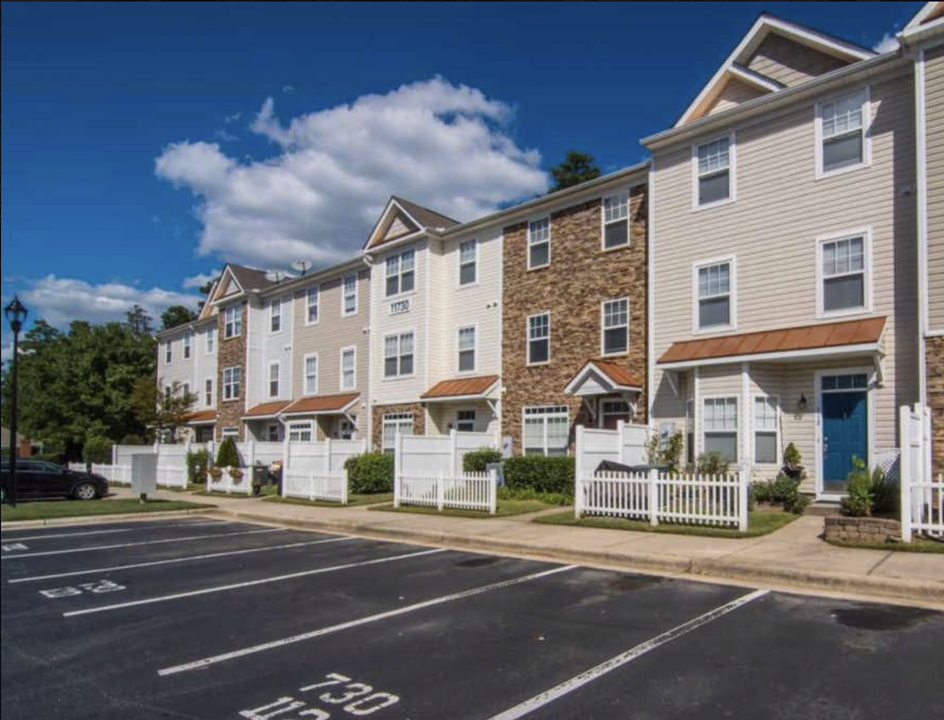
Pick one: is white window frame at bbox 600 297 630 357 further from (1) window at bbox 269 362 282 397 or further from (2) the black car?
(1) window at bbox 269 362 282 397

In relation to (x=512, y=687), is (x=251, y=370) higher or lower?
higher

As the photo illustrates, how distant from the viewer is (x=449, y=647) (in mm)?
6574

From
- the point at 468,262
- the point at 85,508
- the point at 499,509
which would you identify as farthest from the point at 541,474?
the point at 85,508

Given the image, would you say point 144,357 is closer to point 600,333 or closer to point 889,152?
point 600,333

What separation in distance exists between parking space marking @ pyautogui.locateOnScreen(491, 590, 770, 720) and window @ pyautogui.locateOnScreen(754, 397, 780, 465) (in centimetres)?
893

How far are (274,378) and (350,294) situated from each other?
6.91 metres

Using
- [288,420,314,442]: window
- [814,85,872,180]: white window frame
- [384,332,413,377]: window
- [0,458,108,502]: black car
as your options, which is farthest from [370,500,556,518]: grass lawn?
[288,420,314,442]: window

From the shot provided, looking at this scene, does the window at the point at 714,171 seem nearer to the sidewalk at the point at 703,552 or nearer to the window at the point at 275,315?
the sidewalk at the point at 703,552

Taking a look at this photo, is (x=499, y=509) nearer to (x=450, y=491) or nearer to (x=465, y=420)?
(x=450, y=491)

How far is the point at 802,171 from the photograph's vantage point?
1666 centimetres

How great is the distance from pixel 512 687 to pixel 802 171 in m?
14.7

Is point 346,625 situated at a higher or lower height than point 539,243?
lower

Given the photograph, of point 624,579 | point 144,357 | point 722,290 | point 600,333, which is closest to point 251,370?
point 144,357

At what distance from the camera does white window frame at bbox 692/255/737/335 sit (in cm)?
1755
